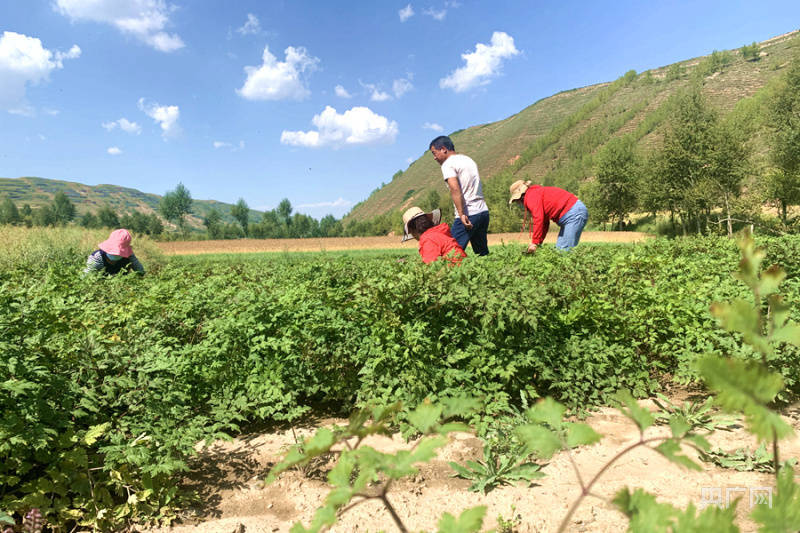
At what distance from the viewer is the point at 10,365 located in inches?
78.2

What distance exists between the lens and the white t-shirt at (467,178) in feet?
18.5

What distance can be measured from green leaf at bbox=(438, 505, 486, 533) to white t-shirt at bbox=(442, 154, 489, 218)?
16.8 ft

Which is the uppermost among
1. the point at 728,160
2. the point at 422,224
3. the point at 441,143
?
the point at 728,160

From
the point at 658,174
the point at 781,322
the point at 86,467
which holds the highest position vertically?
the point at 658,174

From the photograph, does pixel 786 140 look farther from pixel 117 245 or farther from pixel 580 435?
pixel 580 435

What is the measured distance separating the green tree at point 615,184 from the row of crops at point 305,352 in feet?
177

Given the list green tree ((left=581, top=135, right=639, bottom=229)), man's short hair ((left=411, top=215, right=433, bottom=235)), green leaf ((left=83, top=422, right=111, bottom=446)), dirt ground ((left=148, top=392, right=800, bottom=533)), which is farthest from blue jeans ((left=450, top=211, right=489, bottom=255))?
A: green tree ((left=581, top=135, right=639, bottom=229))

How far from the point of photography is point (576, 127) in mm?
135375

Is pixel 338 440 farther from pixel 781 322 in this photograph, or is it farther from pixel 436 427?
pixel 781 322

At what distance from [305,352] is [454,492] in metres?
1.47

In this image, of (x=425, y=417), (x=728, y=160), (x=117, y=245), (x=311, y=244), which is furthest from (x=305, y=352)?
(x=728, y=160)

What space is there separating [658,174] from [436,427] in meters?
45.5

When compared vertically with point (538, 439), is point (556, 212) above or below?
above

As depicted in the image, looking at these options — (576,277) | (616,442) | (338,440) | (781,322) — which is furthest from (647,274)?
(338,440)
